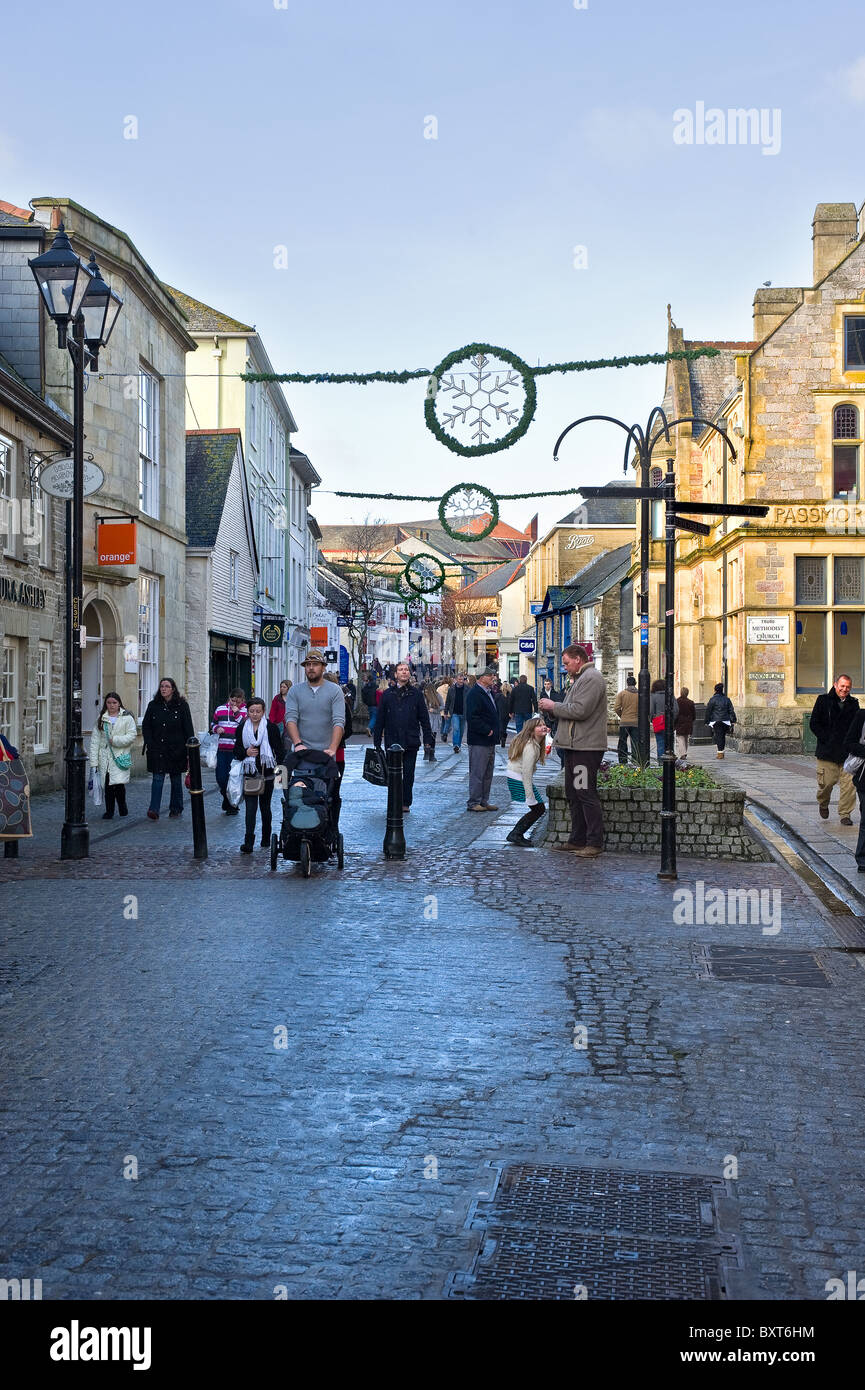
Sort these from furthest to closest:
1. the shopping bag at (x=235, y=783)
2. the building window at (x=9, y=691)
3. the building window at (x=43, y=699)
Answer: the building window at (x=43, y=699) → the building window at (x=9, y=691) → the shopping bag at (x=235, y=783)

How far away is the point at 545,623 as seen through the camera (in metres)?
71.4

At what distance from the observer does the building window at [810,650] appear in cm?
3102

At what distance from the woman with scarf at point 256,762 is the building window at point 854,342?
72.9ft

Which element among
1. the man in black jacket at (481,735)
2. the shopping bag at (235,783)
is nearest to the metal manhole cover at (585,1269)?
the shopping bag at (235,783)

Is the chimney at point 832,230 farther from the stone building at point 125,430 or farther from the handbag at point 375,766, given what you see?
the handbag at point 375,766

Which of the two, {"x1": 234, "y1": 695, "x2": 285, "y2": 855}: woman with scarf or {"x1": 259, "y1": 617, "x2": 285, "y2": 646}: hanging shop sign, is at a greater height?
{"x1": 259, "y1": 617, "x2": 285, "y2": 646}: hanging shop sign

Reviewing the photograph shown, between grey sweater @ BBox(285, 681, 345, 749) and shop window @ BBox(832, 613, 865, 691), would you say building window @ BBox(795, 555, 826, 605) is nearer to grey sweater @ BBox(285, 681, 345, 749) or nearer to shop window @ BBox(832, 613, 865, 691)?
shop window @ BBox(832, 613, 865, 691)

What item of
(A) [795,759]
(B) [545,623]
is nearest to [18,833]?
(A) [795,759]

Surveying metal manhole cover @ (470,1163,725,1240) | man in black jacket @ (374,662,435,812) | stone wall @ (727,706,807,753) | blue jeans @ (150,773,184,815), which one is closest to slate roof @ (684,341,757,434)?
stone wall @ (727,706,807,753)

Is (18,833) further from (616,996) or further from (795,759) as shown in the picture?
(795,759)

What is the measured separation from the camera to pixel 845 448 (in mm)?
31266

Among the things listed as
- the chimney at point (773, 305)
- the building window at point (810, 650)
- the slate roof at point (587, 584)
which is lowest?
the building window at point (810, 650)

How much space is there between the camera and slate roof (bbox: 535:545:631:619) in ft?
181

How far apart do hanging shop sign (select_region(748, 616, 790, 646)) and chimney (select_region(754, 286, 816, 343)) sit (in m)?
6.68
